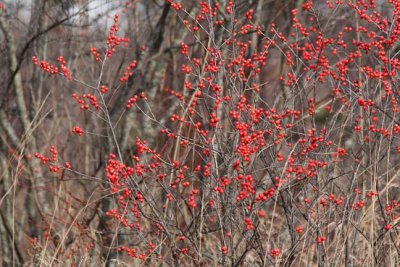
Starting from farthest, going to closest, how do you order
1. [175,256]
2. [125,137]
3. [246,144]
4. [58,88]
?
1. [58,88]
2. [125,137]
3. [175,256]
4. [246,144]

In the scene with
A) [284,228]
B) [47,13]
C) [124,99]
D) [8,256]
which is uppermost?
[47,13]

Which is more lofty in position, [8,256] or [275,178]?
[275,178]

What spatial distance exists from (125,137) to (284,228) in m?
1.83

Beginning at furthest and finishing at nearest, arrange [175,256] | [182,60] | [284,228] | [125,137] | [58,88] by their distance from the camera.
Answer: [58,88] → [182,60] → [125,137] → [284,228] → [175,256]

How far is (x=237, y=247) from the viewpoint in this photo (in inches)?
142

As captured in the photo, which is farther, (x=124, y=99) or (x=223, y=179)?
(x=124, y=99)

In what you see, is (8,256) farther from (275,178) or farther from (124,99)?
(275,178)

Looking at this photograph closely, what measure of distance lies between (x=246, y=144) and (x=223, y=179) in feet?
0.67

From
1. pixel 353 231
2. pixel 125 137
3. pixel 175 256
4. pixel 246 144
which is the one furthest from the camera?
pixel 125 137

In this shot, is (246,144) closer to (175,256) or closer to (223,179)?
(223,179)

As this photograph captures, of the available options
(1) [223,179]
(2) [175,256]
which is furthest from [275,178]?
(2) [175,256]

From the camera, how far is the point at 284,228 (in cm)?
486

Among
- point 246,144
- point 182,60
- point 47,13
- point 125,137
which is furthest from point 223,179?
point 182,60

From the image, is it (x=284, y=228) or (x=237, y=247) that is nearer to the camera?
(x=237, y=247)
